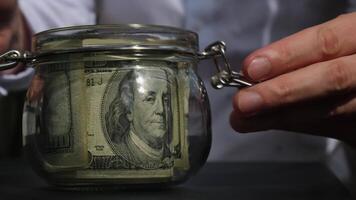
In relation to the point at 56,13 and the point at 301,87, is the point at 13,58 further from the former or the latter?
the point at 56,13

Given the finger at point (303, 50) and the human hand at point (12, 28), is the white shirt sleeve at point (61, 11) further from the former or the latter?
the finger at point (303, 50)

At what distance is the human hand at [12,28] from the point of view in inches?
29.7

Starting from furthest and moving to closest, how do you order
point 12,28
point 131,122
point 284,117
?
point 12,28, point 284,117, point 131,122

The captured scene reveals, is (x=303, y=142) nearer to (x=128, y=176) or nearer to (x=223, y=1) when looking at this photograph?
(x=223, y=1)

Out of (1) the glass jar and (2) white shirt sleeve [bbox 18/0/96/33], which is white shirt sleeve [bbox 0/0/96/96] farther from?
(1) the glass jar

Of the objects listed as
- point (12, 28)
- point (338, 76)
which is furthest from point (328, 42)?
point (12, 28)

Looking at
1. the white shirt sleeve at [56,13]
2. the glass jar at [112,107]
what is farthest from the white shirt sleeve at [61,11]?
the glass jar at [112,107]

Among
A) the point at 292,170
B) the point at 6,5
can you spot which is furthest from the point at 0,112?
the point at 292,170

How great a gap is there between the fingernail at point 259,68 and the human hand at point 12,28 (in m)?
0.38

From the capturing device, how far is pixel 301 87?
0.46 m

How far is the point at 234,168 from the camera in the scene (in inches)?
22.2

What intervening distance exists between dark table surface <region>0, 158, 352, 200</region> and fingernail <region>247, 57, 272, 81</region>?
7 centimetres

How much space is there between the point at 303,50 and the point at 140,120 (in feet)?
0.47

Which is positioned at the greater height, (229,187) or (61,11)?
(61,11)
